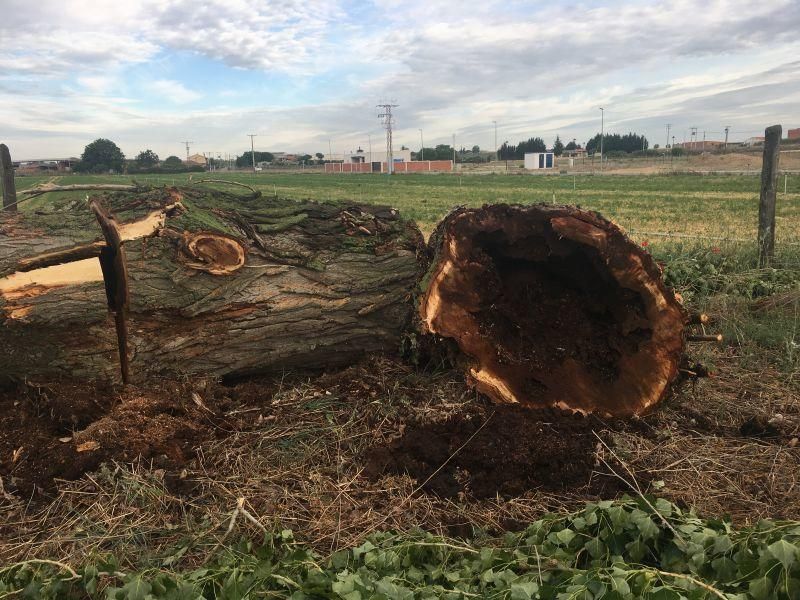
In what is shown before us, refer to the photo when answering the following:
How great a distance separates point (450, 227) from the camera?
11.9 feet

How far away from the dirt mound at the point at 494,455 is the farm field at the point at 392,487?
11mm

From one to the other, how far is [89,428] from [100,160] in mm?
57313

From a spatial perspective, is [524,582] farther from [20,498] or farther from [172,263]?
[172,263]

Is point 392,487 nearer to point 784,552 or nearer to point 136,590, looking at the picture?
point 136,590

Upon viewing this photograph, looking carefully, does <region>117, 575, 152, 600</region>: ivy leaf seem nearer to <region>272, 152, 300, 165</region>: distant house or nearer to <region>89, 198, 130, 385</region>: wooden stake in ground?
<region>89, 198, 130, 385</region>: wooden stake in ground

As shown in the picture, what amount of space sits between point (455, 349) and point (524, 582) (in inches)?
73.2

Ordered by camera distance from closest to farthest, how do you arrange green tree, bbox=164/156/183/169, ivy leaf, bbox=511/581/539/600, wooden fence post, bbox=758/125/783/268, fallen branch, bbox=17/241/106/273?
ivy leaf, bbox=511/581/539/600 → fallen branch, bbox=17/241/106/273 → wooden fence post, bbox=758/125/783/268 → green tree, bbox=164/156/183/169

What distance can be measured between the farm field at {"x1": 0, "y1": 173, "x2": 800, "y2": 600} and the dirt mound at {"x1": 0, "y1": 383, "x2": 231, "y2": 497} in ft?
0.03

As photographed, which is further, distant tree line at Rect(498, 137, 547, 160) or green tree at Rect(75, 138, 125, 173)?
distant tree line at Rect(498, 137, 547, 160)

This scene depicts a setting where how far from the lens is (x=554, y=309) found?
12.7 feet

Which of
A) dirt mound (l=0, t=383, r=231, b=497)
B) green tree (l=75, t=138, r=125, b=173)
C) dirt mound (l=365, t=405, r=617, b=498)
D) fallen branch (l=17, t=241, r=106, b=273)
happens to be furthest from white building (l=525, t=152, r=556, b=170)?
dirt mound (l=0, t=383, r=231, b=497)

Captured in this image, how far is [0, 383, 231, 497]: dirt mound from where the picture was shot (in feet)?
9.11

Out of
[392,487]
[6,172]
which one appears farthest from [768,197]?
[6,172]

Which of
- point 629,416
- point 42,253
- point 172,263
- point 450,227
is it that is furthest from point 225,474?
point 629,416
